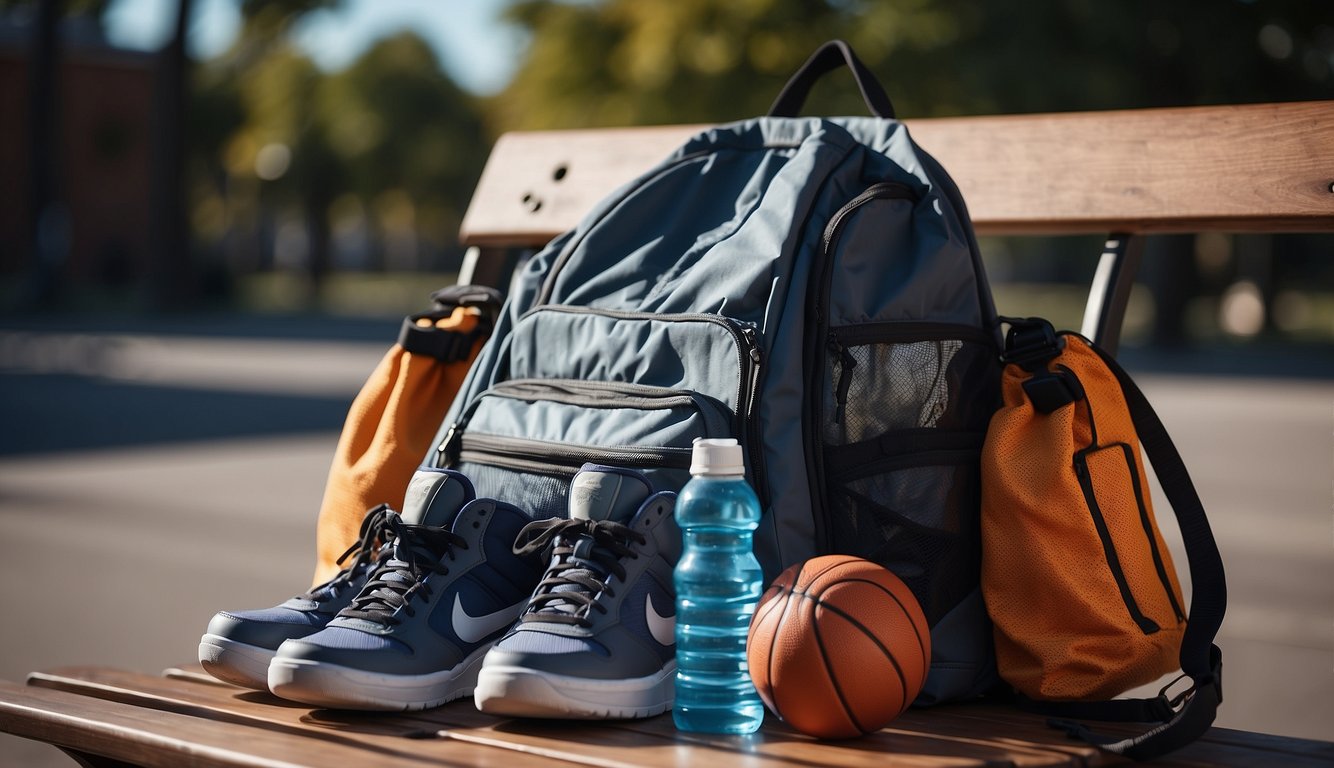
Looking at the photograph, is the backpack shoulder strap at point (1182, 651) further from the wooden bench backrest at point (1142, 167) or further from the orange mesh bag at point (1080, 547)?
the wooden bench backrest at point (1142, 167)

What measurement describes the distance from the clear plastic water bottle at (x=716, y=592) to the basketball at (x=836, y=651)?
11 cm

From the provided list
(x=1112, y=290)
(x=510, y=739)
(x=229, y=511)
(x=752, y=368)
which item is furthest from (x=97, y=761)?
Answer: (x=229, y=511)

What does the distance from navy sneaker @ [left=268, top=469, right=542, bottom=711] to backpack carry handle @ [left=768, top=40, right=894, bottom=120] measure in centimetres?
105

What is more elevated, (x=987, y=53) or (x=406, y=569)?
(x=987, y=53)

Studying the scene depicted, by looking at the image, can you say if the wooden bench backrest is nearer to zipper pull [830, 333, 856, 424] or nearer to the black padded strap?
the black padded strap

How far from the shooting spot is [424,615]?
2.07 m

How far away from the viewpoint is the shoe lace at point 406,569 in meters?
2.07

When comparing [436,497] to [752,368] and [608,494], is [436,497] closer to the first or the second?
[608,494]

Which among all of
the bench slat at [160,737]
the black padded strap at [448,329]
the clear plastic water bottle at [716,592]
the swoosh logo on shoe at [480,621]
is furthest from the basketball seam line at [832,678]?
the black padded strap at [448,329]

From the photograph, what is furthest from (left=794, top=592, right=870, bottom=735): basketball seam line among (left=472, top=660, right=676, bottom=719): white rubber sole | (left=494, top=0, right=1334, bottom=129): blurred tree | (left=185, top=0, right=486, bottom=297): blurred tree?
(left=185, top=0, right=486, bottom=297): blurred tree

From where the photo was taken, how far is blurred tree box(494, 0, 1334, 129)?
20625 mm

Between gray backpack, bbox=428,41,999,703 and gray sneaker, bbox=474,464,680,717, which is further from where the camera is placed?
gray backpack, bbox=428,41,999,703

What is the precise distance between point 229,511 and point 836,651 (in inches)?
258

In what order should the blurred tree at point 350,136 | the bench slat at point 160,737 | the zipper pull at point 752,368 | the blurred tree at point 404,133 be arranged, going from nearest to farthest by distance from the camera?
the bench slat at point 160,737 < the zipper pull at point 752,368 < the blurred tree at point 350,136 < the blurred tree at point 404,133
